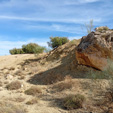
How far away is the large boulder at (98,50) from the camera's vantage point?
8930 millimetres

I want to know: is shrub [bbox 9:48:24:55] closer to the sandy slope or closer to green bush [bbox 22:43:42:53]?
green bush [bbox 22:43:42:53]

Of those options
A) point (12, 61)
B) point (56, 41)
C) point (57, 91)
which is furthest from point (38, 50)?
point (57, 91)

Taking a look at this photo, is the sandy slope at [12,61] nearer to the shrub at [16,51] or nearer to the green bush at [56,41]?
the green bush at [56,41]

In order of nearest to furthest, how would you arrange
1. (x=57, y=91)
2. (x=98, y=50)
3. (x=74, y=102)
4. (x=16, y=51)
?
(x=74, y=102), (x=57, y=91), (x=98, y=50), (x=16, y=51)

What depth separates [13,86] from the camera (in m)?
9.91

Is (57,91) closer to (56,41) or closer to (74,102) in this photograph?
(74,102)

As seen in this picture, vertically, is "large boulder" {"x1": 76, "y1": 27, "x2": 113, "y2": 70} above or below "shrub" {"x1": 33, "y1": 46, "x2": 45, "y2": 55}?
below

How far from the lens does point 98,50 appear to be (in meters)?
9.14

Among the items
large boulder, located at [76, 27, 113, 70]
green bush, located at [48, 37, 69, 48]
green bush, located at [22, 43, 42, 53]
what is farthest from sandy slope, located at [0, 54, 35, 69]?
large boulder, located at [76, 27, 113, 70]

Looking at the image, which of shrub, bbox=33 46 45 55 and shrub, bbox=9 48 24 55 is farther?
shrub, bbox=9 48 24 55

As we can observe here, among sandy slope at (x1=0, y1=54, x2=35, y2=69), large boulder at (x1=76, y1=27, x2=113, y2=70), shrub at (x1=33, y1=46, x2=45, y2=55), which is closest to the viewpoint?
large boulder at (x1=76, y1=27, x2=113, y2=70)

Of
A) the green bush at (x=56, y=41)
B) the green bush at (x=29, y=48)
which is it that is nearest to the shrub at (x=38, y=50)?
the green bush at (x=56, y=41)

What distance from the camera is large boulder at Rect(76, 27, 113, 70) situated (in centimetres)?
893

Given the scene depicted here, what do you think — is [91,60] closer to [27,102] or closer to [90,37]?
[90,37]
